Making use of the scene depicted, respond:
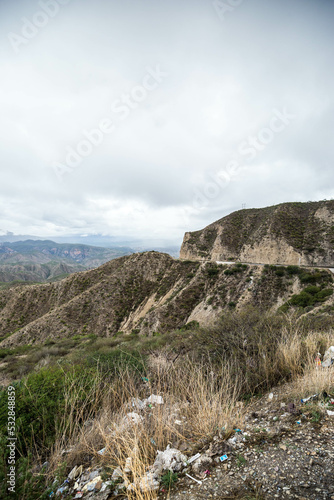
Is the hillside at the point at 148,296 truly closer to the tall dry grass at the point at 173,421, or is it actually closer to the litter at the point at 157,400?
the tall dry grass at the point at 173,421

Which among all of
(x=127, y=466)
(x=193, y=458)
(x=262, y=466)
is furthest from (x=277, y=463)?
(x=127, y=466)

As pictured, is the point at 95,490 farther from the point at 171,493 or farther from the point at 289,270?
the point at 289,270

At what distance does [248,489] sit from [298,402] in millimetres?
1900

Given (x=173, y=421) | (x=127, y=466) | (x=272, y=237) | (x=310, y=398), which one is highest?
(x=272, y=237)

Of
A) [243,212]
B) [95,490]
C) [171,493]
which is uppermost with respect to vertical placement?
[243,212]

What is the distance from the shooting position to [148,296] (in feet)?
137

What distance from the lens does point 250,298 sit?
103ft

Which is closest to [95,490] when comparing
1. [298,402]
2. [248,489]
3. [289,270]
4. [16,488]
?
[16,488]

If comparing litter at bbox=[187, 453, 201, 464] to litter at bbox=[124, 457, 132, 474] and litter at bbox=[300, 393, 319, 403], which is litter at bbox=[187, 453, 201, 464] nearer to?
litter at bbox=[124, 457, 132, 474]

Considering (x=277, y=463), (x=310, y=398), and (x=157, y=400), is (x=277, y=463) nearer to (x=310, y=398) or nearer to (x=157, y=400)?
(x=310, y=398)

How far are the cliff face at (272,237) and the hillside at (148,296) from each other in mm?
11484

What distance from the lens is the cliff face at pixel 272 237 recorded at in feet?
143

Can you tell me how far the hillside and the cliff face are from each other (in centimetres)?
1148

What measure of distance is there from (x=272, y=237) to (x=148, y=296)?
105 ft
